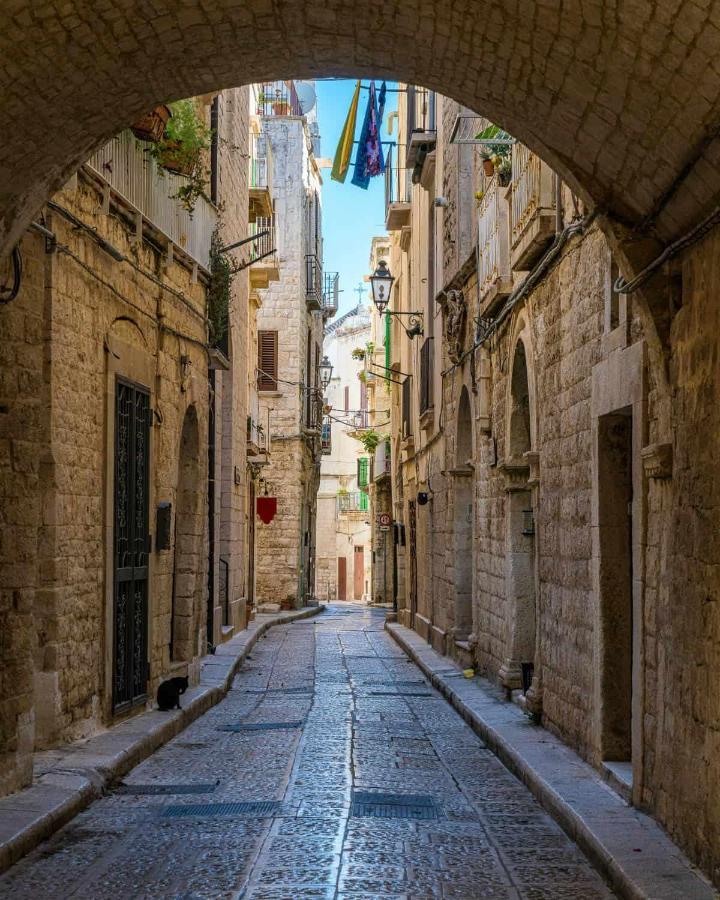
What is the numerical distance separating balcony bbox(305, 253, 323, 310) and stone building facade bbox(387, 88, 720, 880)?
60.9ft

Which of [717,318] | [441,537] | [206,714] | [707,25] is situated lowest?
[206,714]

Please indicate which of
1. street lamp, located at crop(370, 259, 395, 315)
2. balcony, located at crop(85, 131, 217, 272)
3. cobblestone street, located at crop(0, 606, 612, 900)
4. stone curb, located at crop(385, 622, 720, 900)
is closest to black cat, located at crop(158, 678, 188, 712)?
cobblestone street, located at crop(0, 606, 612, 900)

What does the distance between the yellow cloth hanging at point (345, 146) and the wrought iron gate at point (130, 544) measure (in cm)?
262

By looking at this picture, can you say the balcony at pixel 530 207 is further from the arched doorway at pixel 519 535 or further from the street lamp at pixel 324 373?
the street lamp at pixel 324 373

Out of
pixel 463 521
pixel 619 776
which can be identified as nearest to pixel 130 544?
pixel 619 776

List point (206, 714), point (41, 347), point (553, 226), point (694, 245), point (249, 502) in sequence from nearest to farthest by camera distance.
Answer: point (694, 245)
point (41, 347)
point (553, 226)
point (206, 714)
point (249, 502)

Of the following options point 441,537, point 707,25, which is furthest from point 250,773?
point 441,537

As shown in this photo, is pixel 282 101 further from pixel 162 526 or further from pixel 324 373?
pixel 162 526

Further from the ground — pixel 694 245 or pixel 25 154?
pixel 25 154

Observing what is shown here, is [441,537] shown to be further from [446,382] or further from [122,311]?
[122,311]

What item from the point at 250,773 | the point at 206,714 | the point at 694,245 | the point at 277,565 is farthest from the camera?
the point at 277,565

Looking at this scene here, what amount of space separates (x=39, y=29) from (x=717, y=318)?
3.19 m

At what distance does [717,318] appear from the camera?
5.85 metres

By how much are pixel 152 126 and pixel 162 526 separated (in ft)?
12.5
